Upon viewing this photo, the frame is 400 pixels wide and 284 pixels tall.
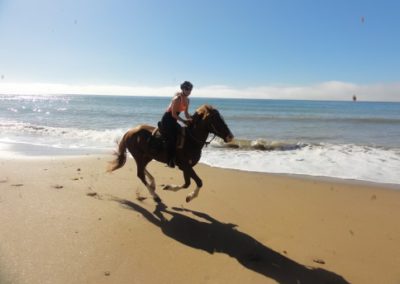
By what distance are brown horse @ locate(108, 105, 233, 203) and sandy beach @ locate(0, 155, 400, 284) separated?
59 cm

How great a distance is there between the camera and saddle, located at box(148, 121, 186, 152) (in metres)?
6.83

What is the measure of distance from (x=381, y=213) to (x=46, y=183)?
22.9 ft

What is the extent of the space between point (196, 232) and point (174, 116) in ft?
7.28

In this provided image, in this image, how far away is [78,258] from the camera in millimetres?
4625

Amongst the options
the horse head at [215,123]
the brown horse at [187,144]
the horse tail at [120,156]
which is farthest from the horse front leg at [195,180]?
the horse tail at [120,156]

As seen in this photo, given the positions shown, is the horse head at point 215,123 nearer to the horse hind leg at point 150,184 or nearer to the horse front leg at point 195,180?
the horse front leg at point 195,180

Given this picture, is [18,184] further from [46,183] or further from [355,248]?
[355,248]

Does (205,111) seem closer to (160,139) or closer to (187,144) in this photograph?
(187,144)

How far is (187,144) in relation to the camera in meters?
6.83

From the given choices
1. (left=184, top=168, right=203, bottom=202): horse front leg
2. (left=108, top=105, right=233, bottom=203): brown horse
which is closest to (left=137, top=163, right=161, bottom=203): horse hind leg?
(left=108, top=105, right=233, bottom=203): brown horse

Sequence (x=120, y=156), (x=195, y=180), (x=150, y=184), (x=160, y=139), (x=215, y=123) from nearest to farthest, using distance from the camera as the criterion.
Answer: (x=215, y=123) → (x=195, y=180) → (x=160, y=139) → (x=150, y=184) → (x=120, y=156)

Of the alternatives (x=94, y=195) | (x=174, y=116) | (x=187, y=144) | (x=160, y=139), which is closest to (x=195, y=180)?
(x=187, y=144)

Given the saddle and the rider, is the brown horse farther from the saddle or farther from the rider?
the rider

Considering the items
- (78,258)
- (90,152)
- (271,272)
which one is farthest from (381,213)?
(90,152)
